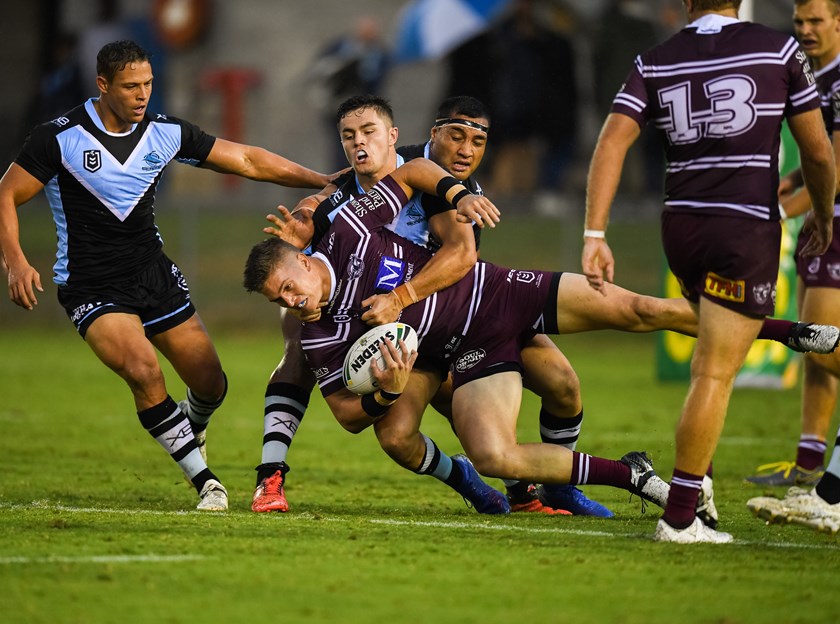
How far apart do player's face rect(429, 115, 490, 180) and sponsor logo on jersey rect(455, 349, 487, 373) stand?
1133 mm

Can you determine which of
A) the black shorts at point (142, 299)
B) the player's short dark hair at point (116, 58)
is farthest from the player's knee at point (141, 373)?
Result: the player's short dark hair at point (116, 58)

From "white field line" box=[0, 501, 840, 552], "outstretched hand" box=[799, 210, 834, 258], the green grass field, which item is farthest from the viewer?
"outstretched hand" box=[799, 210, 834, 258]

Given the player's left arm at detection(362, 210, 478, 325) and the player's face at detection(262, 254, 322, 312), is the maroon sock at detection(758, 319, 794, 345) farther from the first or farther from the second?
the player's face at detection(262, 254, 322, 312)

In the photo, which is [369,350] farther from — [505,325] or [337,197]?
[337,197]

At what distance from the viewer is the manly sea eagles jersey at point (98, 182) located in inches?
283

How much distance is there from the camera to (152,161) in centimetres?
738

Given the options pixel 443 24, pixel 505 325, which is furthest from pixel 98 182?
pixel 443 24

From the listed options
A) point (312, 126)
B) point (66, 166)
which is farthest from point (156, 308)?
point (312, 126)

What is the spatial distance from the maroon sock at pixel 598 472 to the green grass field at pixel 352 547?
210mm

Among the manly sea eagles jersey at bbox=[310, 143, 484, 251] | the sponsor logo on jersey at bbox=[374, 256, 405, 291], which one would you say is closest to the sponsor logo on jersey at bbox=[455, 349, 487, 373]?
the sponsor logo on jersey at bbox=[374, 256, 405, 291]

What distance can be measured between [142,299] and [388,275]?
1.34 m

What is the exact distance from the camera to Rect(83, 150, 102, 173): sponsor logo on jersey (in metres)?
7.20

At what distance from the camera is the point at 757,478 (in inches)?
330

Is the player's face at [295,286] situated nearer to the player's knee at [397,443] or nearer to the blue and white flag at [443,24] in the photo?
the player's knee at [397,443]
